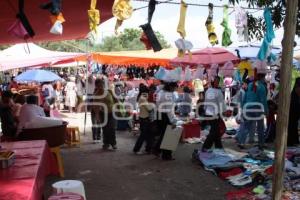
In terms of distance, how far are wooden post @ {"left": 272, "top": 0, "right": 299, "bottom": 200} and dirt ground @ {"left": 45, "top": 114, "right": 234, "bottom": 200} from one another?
272 cm

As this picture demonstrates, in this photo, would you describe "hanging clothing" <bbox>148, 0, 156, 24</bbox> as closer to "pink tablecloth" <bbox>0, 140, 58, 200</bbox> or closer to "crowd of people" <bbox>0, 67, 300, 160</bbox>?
"crowd of people" <bbox>0, 67, 300, 160</bbox>

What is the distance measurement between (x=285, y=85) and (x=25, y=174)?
8.80 feet

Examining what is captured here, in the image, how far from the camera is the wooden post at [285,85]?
366 cm

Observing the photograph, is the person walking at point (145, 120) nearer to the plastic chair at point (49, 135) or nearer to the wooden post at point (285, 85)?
the plastic chair at point (49, 135)

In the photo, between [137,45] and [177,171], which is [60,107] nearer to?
[177,171]

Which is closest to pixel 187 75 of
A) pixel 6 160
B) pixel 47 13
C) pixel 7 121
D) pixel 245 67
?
pixel 245 67

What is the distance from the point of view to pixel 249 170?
736 centimetres

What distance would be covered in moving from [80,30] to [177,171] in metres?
5.15

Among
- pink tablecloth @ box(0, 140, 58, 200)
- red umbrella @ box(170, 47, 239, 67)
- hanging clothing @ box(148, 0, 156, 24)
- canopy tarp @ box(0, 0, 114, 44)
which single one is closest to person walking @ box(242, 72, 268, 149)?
canopy tarp @ box(0, 0, 114, 44)

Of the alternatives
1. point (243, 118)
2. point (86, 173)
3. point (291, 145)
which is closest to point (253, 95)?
point (243, 118)

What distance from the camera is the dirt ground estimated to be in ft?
21.5

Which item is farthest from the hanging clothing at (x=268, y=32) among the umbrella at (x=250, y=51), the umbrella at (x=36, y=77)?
the umbrella at (x=36, y=77)

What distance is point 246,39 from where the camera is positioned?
7.49m

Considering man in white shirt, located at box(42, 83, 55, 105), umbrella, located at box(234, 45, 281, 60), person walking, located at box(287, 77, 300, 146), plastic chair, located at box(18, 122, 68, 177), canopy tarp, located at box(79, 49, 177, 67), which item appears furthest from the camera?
man in white shirt, located at box(42, 83, 55, 105)
